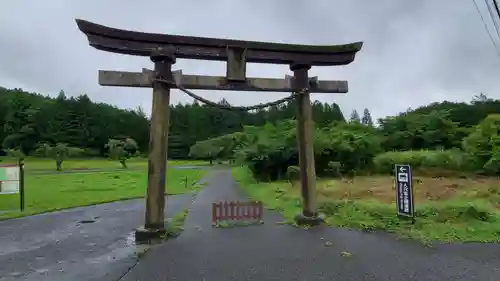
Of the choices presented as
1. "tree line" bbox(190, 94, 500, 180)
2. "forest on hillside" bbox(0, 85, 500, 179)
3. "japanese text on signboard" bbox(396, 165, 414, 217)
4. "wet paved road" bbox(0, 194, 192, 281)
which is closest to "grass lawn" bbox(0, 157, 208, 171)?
"forest on hillside" bbox(0, 85, 500, 179)

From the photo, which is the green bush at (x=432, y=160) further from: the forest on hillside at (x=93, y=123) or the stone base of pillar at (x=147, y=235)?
the forest on hillside at (x=93, y=123)

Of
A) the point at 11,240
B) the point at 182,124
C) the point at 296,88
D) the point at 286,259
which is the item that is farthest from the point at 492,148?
the point at 182,124

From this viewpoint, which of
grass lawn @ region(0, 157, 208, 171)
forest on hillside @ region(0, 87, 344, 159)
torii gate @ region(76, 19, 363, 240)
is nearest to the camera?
torii gate @ region(76, 19, 363, 240)

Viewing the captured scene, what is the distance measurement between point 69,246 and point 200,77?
4111mm

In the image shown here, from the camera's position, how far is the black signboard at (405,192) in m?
7.34

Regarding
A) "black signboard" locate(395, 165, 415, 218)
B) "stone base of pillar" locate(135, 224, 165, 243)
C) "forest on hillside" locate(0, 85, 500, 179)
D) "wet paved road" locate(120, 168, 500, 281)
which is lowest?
"wet paved road" locate(120, 168, 500, 281)

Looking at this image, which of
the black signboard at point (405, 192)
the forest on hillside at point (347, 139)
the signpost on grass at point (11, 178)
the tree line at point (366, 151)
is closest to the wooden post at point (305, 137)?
the black signboard at point (405, 192)

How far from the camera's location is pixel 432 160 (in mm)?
18688

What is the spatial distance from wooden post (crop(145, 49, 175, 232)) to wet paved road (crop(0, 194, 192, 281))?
70 centimetres

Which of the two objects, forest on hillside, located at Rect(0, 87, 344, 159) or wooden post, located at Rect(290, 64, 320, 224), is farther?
forest on hillside, located at Rect(0, 87, 344, 159)

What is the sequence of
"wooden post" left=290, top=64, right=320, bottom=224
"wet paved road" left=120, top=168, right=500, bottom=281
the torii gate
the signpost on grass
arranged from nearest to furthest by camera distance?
"wet paved road" left=120, top=168, right=500, bottom=281, the torii gate, "wooden post" left=290, top=64, right=320, bottom=224, the signpost on grass

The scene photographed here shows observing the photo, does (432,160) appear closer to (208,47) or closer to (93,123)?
(208,47)

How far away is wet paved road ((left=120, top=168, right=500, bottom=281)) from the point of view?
14.5ft

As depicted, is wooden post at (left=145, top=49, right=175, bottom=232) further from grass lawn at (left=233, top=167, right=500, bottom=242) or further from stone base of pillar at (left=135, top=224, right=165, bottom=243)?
grass lawn at (left=233, top=167, right=500, bottom=242)
